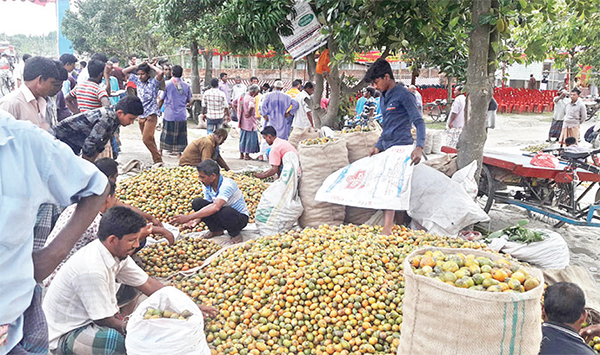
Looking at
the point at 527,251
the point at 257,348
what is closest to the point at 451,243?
the point at 527,251

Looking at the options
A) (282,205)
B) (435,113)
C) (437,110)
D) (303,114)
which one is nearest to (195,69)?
(303,114)

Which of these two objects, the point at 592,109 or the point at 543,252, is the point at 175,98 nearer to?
the point at 543,252

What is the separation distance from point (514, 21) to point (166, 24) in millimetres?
5695

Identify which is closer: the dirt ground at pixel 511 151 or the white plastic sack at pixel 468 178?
the white plastic sack at pixel 468 178

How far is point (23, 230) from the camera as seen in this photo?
1562mm

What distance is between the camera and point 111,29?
27.1 m

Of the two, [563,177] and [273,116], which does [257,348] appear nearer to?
[563,177]

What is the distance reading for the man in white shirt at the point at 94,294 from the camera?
105 inches

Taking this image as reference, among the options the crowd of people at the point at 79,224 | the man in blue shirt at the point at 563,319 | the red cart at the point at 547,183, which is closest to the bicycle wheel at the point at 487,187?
the red cart at the point at 547,183

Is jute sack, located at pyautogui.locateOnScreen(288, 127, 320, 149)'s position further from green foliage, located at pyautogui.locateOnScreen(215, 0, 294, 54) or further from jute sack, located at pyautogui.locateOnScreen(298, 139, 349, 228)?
jute sack, located at pyautogui.locateOnScreen(298, 139, 349, 228)

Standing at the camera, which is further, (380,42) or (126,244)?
(380,42)

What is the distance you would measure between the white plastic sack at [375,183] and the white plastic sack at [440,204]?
13.6 inches

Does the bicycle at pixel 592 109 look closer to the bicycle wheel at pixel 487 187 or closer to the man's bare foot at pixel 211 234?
the bicycle wheel at pixel 487 187

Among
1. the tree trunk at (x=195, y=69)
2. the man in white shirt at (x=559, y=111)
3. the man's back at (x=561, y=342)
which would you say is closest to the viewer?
the man's back at (x=561, y=342)
